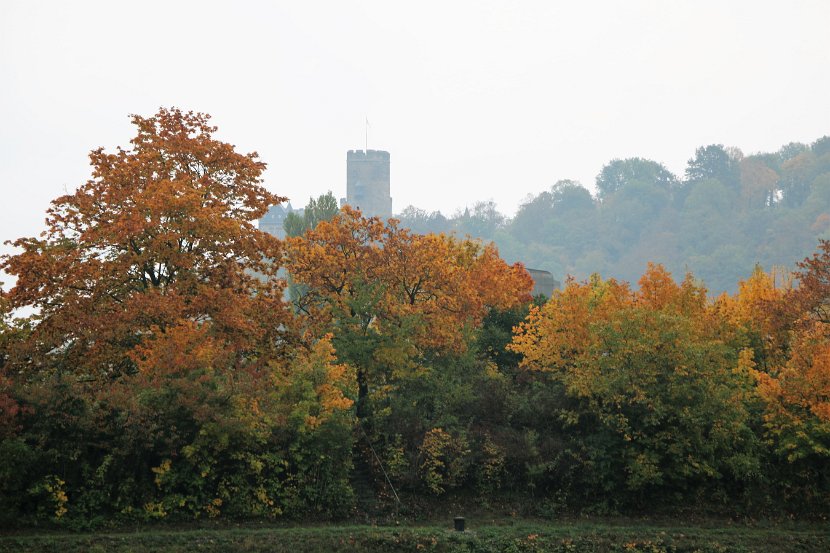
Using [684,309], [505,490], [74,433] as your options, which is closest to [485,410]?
[505,490]

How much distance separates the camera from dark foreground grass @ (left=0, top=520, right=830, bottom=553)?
22.7m

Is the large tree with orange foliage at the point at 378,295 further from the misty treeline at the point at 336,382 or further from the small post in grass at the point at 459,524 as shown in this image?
the small post in grass at the point at 459,524

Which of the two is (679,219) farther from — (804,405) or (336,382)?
(336,382)

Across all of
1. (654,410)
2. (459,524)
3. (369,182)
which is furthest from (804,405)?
(369,182)

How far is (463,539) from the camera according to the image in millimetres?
25359

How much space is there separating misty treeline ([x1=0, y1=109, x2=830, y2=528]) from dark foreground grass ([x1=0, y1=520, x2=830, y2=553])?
1.48m

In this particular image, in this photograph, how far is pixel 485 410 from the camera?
3275 centimetres

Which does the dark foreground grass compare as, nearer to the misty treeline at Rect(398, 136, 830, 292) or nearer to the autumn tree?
the autumn tree

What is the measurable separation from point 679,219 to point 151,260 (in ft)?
473

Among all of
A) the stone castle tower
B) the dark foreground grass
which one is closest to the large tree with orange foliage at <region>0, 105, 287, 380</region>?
the dark foreground grass

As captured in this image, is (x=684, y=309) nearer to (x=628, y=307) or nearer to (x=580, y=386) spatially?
(x=628, y=307)

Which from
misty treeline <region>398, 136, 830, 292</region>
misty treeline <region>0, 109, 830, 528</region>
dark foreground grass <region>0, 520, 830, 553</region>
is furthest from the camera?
misty treeline <region>398, 136, 830, 292</region>

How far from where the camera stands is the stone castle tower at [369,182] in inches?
6255

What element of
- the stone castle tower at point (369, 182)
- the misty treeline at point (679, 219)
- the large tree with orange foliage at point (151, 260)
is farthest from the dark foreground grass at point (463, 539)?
the stone castle tower at point (369, 182)
